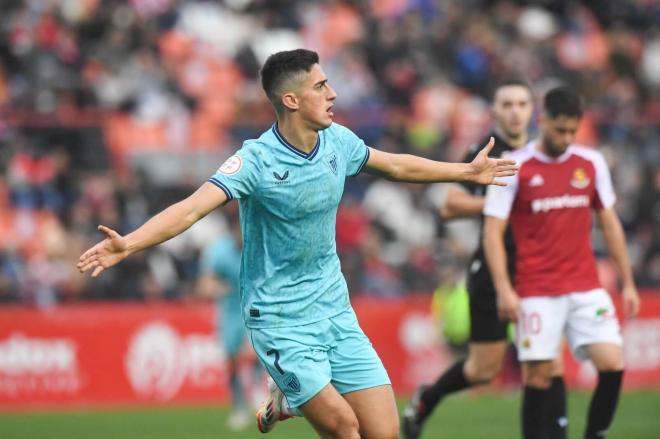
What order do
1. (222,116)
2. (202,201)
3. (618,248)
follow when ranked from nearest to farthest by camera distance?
(202,201)
(618,248)
(222,116)

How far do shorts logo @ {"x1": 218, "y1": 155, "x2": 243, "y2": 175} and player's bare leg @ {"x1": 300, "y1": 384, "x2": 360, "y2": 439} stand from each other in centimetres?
139

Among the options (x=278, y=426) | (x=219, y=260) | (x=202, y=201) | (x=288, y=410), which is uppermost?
(x=202, y=201)

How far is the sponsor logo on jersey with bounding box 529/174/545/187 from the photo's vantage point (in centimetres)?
951

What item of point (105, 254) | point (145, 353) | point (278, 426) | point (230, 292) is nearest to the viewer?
point (105, 254)

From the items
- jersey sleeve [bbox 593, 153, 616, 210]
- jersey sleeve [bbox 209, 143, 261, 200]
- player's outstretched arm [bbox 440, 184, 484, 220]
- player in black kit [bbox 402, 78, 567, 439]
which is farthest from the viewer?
player in black kit [bbox 402, 78, 567, 439]

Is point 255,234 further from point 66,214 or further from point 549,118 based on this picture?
point 66,214

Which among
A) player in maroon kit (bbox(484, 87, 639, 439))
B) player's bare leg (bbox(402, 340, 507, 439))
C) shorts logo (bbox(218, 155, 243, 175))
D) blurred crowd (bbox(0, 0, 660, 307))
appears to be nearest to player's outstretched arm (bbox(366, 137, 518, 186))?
shorts logo (bbox(218, 155, 243, 175))

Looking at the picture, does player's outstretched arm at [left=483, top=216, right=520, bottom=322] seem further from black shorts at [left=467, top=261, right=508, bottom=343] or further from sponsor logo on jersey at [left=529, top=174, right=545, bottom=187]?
black shorts at [left=467, top=261, right=508, bottom=343]

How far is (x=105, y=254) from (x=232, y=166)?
41.2 inches

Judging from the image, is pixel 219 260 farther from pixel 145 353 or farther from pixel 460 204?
pixel 460 204

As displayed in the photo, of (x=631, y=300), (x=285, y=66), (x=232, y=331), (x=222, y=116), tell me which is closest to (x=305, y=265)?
(x=285, y=66)

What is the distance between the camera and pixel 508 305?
9281 millimetres

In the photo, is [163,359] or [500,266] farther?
[163,359]

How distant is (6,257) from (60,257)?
69 centimetres
